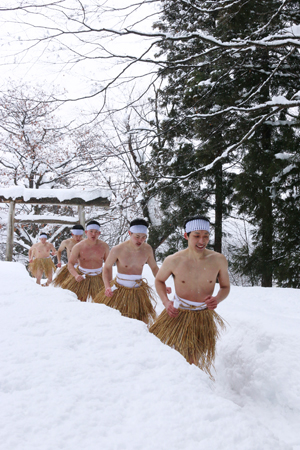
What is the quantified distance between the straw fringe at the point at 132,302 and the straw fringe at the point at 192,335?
824mm

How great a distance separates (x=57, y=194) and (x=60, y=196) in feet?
0.41

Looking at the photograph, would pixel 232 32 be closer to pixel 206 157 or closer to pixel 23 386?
pixel 206 157

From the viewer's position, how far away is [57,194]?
31.8 ft

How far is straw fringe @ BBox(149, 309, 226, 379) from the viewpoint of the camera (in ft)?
9.62

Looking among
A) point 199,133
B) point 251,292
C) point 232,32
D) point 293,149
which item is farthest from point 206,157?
point 251,292

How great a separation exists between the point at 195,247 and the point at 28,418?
2499 millimetres

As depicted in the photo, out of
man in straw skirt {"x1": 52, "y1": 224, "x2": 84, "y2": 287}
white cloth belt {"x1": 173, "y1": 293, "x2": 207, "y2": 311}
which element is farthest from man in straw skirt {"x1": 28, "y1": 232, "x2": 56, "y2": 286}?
white cloth belt {"x1": 173, "y1": 293, "x2": 207, "y2": 311}

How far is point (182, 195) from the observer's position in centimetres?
961

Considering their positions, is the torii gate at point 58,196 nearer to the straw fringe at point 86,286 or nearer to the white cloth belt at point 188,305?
the straw fringe at point 86,286

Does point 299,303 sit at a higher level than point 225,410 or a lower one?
lower

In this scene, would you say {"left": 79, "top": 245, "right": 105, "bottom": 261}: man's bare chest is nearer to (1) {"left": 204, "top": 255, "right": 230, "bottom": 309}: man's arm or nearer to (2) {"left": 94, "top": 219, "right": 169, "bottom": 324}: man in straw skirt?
(2) {"left": 94, "top": 219, "right": 169, "bottom": 324}: man in straw skirt

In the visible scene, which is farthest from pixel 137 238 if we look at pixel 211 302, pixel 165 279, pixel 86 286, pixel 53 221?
pixel 53 221

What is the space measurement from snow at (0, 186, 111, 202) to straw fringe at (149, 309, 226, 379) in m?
6.87

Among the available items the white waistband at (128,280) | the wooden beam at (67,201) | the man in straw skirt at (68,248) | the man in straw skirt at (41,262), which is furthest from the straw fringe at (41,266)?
the white waistband at (128,280)
